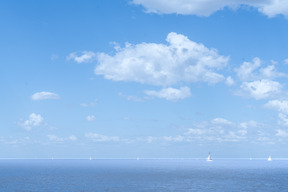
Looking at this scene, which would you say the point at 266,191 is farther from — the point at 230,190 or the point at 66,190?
the point at 66,190

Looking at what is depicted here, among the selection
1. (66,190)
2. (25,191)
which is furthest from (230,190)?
(25,191)

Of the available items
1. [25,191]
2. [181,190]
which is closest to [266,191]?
[181,190]

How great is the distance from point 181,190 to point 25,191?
176ft

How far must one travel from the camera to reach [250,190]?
130m

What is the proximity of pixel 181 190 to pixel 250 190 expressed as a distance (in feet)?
80.7

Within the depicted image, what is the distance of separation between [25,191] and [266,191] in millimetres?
83054

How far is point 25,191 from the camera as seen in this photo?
4865 inches

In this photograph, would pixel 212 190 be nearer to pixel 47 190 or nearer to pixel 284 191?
pixel 284 191

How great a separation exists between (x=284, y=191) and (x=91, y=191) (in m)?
66.7

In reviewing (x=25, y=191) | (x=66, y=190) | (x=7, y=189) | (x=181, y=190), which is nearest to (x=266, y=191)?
(x=181, y=190)

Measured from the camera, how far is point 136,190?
127750 mm

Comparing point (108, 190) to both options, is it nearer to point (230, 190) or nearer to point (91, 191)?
point (91, 191)

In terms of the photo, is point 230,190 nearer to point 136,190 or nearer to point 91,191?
point 136,190

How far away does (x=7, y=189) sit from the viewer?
424 ft
